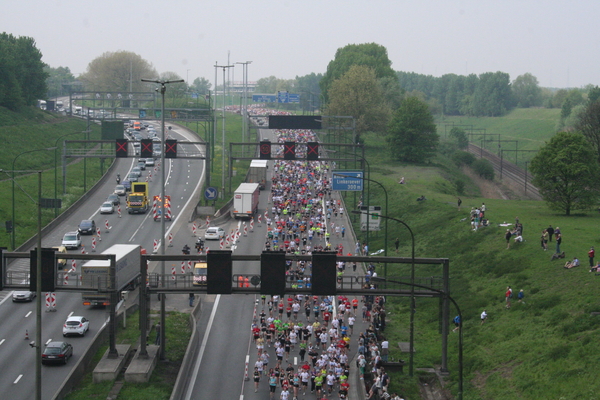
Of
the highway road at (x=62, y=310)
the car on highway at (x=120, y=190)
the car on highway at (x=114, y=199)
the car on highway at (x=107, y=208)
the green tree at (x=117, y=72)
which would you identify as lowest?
the highway road at (x=62, y=310)

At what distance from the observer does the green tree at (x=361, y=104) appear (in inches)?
4838

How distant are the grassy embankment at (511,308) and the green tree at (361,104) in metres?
53.3

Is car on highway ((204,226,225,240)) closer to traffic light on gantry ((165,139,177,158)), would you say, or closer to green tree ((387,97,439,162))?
Result: traffic light on gantry ((165,139,177,158))

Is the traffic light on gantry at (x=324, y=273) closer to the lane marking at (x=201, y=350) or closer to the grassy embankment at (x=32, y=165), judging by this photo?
the lane marking at (x=201, y=350)

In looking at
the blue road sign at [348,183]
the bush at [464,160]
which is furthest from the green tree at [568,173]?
the bush at [464,160]

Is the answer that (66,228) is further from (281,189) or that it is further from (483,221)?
(483,221)

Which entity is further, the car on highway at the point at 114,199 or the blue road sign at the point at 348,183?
the car on highway at the point at 114,199

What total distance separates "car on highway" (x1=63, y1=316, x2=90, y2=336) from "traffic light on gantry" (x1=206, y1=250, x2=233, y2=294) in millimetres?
9456

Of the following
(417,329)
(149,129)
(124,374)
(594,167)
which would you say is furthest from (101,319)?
(149,129)

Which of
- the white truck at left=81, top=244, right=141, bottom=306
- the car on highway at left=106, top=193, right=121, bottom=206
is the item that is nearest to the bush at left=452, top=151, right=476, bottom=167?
the car on highway at left=106, top=193, right=121, bottom=206

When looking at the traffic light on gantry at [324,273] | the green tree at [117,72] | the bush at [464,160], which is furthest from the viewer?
the green tree at [117,72]

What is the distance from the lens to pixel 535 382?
103 ft

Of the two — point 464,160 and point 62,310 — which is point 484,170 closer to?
point 464,160

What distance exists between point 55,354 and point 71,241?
2589cm
